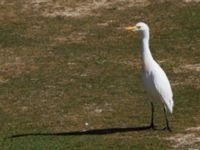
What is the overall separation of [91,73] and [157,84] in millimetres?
5411

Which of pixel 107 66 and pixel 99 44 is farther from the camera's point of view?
pixel 99 44

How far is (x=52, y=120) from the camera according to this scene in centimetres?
1789

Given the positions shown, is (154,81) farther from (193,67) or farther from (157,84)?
(193,67)

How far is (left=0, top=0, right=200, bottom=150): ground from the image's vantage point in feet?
54.6

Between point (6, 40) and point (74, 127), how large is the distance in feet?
28.3

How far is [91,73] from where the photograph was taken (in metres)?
21.6

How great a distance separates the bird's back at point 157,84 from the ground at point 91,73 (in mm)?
607

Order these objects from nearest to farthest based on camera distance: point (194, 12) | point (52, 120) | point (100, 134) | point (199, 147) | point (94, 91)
A: point (199, 147), point (100, 134), point (52, 120), point (94, 91), point (194, 12)

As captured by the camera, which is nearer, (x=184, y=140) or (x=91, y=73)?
(x=184, y=140)

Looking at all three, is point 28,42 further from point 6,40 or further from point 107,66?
point 107,66

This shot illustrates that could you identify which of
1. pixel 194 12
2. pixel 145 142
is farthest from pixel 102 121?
pixel 194 12

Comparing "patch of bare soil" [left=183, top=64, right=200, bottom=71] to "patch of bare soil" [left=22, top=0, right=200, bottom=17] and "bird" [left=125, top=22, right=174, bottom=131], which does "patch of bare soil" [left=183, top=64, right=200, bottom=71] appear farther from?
"patch of bare soil" [left=22, top=0, right=200, bottom=17]

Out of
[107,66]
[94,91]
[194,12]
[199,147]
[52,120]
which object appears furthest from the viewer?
[194,12]

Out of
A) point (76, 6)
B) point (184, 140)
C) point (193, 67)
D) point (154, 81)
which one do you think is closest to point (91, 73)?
point (193, 67)
